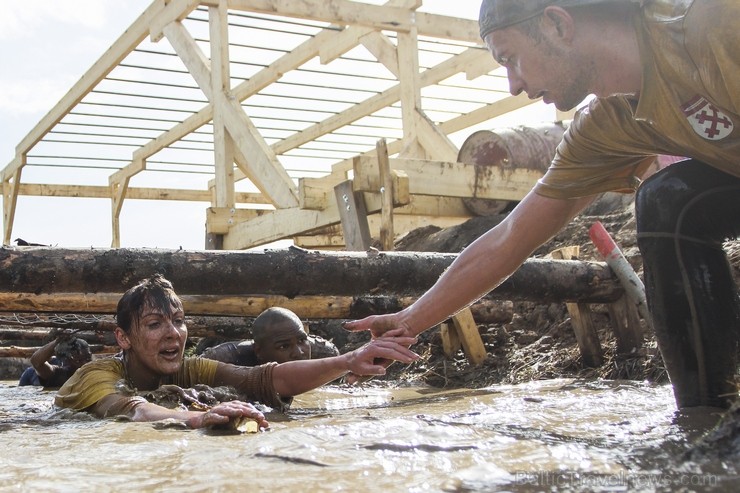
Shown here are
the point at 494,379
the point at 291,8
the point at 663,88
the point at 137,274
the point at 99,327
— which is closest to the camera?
the point at 663,88

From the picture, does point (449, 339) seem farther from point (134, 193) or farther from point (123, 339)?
point (134, 193)

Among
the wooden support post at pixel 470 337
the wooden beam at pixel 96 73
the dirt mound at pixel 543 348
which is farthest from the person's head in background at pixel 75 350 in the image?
the wooden beam at pixel 96 73

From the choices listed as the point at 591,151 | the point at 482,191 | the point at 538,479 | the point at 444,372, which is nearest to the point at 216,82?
the point at 482,191

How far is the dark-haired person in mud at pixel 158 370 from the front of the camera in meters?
3.89

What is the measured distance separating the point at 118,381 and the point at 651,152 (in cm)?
266

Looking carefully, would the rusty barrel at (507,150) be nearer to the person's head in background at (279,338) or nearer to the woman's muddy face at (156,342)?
the person's head in background at (279,338)

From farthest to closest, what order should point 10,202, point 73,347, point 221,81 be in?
point 10,202 → point 221,81 → point 73,347

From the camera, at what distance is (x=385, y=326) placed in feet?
10.9

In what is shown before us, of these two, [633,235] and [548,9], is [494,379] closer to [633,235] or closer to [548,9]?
[633,235]

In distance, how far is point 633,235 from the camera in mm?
7105

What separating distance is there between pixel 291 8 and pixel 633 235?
178 inches

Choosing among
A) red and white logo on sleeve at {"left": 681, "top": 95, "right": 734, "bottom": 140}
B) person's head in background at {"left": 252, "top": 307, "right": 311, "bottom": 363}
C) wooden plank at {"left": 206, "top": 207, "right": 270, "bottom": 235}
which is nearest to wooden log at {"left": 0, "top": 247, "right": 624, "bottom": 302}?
person's head in background at {"left": 252, "top": 307, "right": 311, "bottom": 363}

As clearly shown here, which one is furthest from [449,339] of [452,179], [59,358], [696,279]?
[696,279]

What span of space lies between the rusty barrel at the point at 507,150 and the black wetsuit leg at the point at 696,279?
6.19 meters
